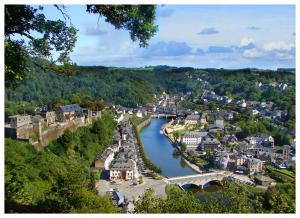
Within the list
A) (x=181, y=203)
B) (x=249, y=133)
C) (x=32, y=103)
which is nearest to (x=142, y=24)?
(x=181, y=203)

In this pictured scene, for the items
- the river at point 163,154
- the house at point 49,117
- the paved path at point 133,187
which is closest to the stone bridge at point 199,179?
the river at point 163,154

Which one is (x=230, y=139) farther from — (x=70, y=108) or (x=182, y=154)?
(x=70, y=108)

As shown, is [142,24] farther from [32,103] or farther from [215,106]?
[215,106]

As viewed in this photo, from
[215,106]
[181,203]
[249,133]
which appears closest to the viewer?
[181,203]

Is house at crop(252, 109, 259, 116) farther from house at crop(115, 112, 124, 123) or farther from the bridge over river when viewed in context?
the bridge over river

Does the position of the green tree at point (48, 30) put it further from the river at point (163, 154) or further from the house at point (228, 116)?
the house at point (228, 116)

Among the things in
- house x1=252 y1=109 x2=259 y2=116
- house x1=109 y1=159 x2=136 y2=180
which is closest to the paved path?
house x1=109 y1=159 x2=136 y2=180
